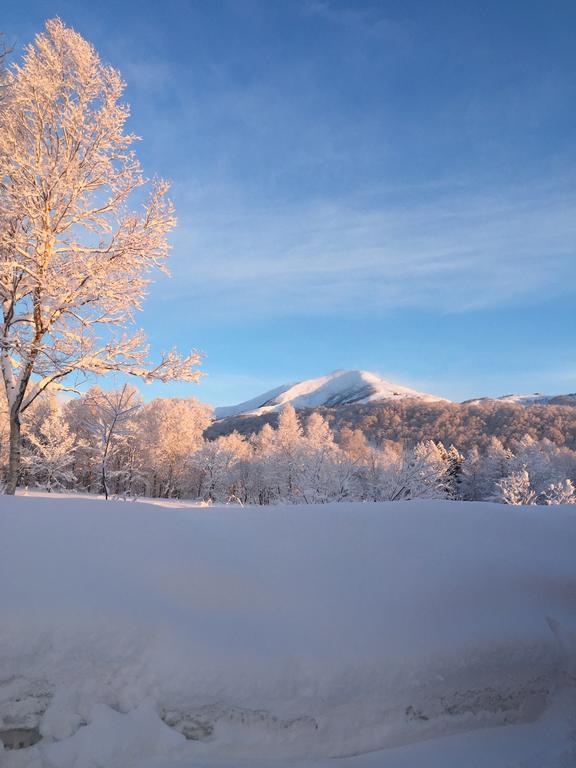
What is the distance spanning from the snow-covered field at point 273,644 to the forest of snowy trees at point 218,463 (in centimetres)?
2223

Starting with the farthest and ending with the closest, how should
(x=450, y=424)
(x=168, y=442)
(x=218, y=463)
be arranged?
(x=450, y=424) < (x=168, y=442) < (x=218, y=463)

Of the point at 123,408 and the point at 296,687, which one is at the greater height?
the point at 123,408

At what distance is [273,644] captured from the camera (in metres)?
2.14

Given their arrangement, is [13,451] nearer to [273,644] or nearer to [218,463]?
[273,644]

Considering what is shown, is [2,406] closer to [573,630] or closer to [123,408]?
[123,408]

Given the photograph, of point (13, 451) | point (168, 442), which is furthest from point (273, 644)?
point (168, 442)

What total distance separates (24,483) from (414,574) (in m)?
46.6

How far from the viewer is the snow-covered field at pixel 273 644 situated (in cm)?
187

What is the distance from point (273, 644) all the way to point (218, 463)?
131ft

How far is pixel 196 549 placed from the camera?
2.64m

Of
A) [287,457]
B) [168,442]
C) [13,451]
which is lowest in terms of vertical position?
[287,457]

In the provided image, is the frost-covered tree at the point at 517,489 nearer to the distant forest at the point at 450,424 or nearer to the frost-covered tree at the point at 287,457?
the frost-covered tree at the point at 287,457

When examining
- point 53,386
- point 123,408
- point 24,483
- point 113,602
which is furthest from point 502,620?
point 24,483

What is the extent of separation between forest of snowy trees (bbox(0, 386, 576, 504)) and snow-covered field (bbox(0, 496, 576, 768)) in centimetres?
2223
